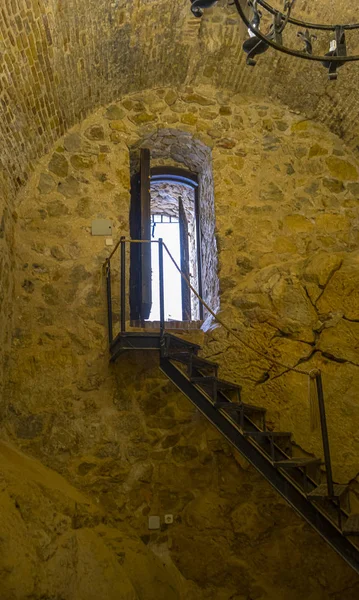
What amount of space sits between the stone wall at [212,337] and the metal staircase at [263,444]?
42 centimetres

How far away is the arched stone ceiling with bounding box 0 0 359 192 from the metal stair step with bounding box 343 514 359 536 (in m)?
3.91

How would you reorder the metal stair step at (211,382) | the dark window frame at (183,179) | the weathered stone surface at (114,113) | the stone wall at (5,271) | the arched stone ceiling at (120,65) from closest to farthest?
the metal stair step at (211,382), the arched stone ceiling at (120,65), the stone wall at (5,271), the weathered stone surface at (114,113), the dark window frame at (183,179)

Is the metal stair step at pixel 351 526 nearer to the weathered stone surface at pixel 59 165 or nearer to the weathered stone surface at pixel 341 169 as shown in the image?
the weathered stone surface at pixel 341 169

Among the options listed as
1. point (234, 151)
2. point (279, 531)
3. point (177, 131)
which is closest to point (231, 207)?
point (234, 151)

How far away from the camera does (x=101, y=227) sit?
5.11 meters

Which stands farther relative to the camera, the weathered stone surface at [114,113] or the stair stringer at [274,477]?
the weathered stone surface at [114,113]

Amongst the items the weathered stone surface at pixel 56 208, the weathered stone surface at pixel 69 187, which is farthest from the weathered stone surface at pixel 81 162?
the weathered stone surface at pixel 56 208

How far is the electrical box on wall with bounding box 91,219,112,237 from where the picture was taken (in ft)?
16.7

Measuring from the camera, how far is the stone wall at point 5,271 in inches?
176

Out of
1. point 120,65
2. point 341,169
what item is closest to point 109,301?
point 120,65

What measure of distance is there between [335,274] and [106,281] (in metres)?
2.15

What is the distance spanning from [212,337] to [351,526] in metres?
2.06

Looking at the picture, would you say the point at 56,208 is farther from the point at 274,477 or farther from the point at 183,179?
the point at 274,477

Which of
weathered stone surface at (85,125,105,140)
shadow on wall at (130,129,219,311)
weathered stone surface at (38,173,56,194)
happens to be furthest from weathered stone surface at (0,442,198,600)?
weathered stone surface at (85,125,105,140)
